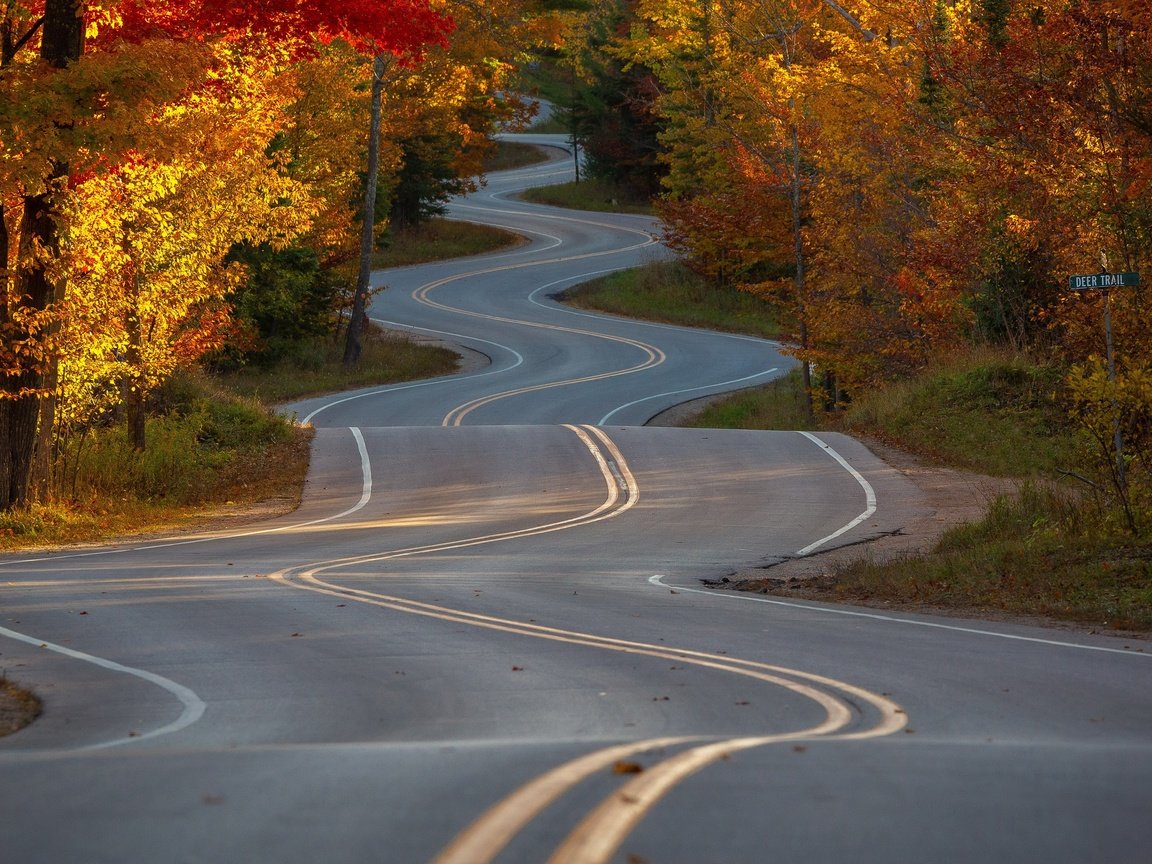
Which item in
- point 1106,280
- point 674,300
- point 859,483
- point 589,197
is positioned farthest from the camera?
point 589,197

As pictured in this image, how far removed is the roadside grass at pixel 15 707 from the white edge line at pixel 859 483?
10.6 meters

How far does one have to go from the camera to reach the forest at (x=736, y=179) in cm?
1661

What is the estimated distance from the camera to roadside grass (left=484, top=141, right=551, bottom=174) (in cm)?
9479

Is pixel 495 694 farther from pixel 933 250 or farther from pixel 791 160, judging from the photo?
pixel 791 160

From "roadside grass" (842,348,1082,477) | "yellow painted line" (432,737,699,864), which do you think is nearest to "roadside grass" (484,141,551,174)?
"roadside grass" (842,348,1082,477)

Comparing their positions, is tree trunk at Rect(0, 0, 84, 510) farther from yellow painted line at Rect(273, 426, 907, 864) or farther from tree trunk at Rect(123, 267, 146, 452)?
yellow painted line at Rect(273, 426, 907, 864)

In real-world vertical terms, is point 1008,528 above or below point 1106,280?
below

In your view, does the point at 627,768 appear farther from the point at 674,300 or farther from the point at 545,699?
the point at 674,300

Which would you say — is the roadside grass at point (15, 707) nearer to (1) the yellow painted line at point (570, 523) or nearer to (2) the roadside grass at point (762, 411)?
(1) the yellow painted line at point (570, 523)

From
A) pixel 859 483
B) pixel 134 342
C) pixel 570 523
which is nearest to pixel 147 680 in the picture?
pixel 570 523

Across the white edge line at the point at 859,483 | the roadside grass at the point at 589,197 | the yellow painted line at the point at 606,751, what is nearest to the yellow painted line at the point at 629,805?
the yellow painted line at the point at 606,751

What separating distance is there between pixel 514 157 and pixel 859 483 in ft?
251

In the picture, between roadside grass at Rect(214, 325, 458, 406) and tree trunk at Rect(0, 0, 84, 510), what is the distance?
20598 mm

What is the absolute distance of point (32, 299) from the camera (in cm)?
1875
